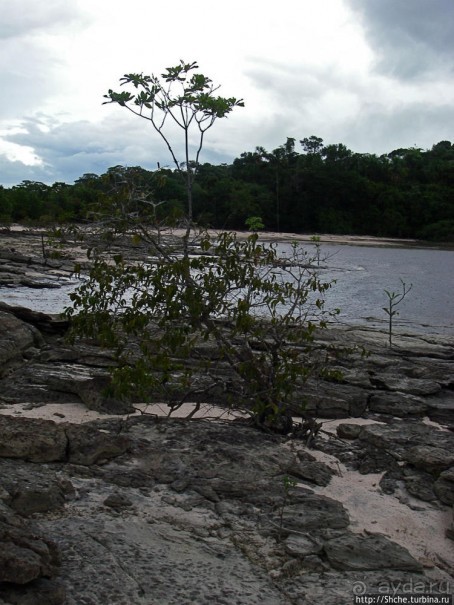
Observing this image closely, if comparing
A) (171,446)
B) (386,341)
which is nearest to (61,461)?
(171,446)

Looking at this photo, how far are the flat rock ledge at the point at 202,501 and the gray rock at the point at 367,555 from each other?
0.03 feet

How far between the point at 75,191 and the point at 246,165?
45.2 m

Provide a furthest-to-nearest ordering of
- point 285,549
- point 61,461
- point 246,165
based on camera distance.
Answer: point 246,165 < point 61,461 < point 285,549

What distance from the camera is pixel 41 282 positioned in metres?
26.7

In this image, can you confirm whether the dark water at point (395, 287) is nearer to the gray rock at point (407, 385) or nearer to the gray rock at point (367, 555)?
the gray rock at point (407, 385)

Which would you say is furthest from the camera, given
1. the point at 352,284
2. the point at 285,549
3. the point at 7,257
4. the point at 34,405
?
the point at 352,284

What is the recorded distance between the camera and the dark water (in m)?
22.3

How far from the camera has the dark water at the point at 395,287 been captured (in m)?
22.3

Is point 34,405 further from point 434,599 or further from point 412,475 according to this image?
point 434,599

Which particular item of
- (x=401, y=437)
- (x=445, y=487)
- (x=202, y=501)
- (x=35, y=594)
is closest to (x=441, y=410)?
(x=401, y=437)

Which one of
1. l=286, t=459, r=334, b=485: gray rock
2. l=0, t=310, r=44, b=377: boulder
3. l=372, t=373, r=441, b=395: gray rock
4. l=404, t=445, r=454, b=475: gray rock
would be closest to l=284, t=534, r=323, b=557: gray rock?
l=286, t=459, r=334, b=485: gray rock

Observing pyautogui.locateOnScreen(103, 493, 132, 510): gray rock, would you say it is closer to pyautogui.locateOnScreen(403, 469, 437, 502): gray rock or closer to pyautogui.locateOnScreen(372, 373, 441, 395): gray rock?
pyautogui.locateOnScreen(403, 469, 437, 502): gray rock

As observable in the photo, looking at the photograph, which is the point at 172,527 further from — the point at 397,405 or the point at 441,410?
the point at 441,410

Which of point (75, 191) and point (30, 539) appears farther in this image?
point (75, 191)
